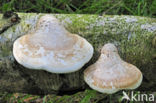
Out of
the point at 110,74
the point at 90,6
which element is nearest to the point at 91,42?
the point at 110,74

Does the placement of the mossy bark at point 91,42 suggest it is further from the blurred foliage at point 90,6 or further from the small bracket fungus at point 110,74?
the blurred foliage at point 90,6

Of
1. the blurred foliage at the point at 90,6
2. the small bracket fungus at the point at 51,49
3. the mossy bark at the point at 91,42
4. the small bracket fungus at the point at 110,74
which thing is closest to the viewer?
the small bracket fungus at the point at 51,49

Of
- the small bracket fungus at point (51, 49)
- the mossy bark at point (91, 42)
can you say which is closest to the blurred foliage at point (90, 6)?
the mossy bark at point (91, 42)

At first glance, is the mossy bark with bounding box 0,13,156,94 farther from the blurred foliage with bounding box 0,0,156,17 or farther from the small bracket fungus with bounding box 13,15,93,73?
the blurred foliage with bounding box 0,0,156,17

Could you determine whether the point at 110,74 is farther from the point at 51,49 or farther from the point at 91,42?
the point at 51,49

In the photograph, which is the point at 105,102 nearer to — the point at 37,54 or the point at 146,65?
the point at 146,65

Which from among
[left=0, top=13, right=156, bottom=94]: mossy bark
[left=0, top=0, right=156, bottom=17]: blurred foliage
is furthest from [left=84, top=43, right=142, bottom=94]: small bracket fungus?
[left=0, top=0, right=156, bottom=17]: blurred foliage
